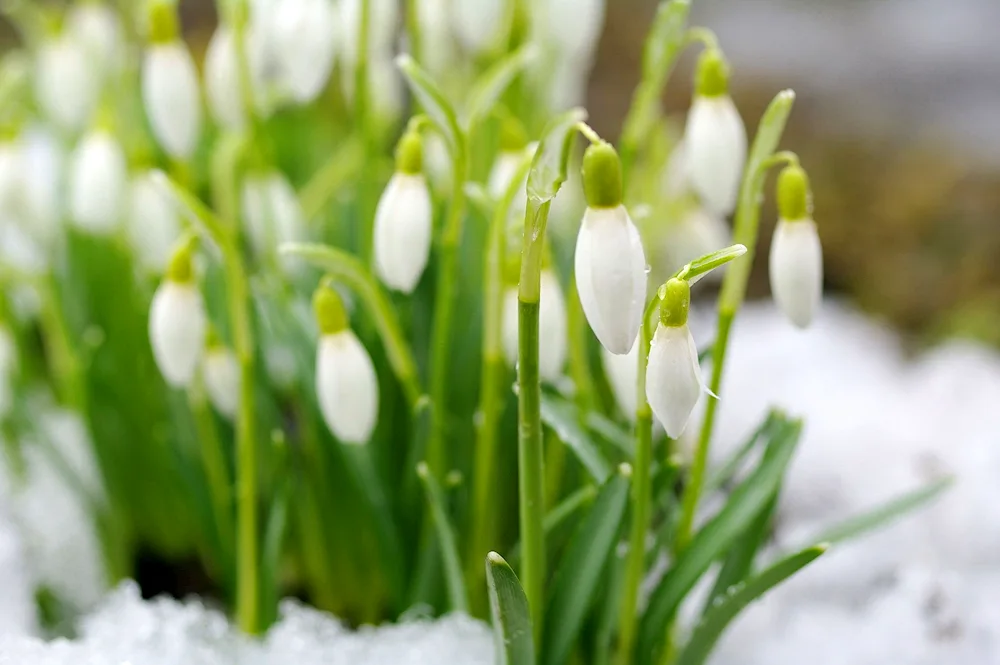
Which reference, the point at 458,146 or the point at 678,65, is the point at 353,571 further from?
the point at 678,65

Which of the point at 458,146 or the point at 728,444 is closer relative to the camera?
the point at 458,146

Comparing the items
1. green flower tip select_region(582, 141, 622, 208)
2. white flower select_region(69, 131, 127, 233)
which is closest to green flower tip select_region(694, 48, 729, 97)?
green flower tip select_region(582, 141, 622, 208)

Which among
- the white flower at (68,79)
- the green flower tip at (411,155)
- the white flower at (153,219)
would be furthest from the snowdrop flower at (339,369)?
the white flower at (68,79)

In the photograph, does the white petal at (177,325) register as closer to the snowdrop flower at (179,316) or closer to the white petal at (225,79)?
the snowdrop flower at (179,316)

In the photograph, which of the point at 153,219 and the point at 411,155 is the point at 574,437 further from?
the point at 153,219

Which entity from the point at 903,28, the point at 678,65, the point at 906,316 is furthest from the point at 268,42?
the point at 903,28

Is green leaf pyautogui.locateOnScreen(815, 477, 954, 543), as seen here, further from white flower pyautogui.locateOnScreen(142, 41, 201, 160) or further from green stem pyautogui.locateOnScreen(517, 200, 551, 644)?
white flower pyautogui.locateOnScreen(142, 41, 201, 160)
